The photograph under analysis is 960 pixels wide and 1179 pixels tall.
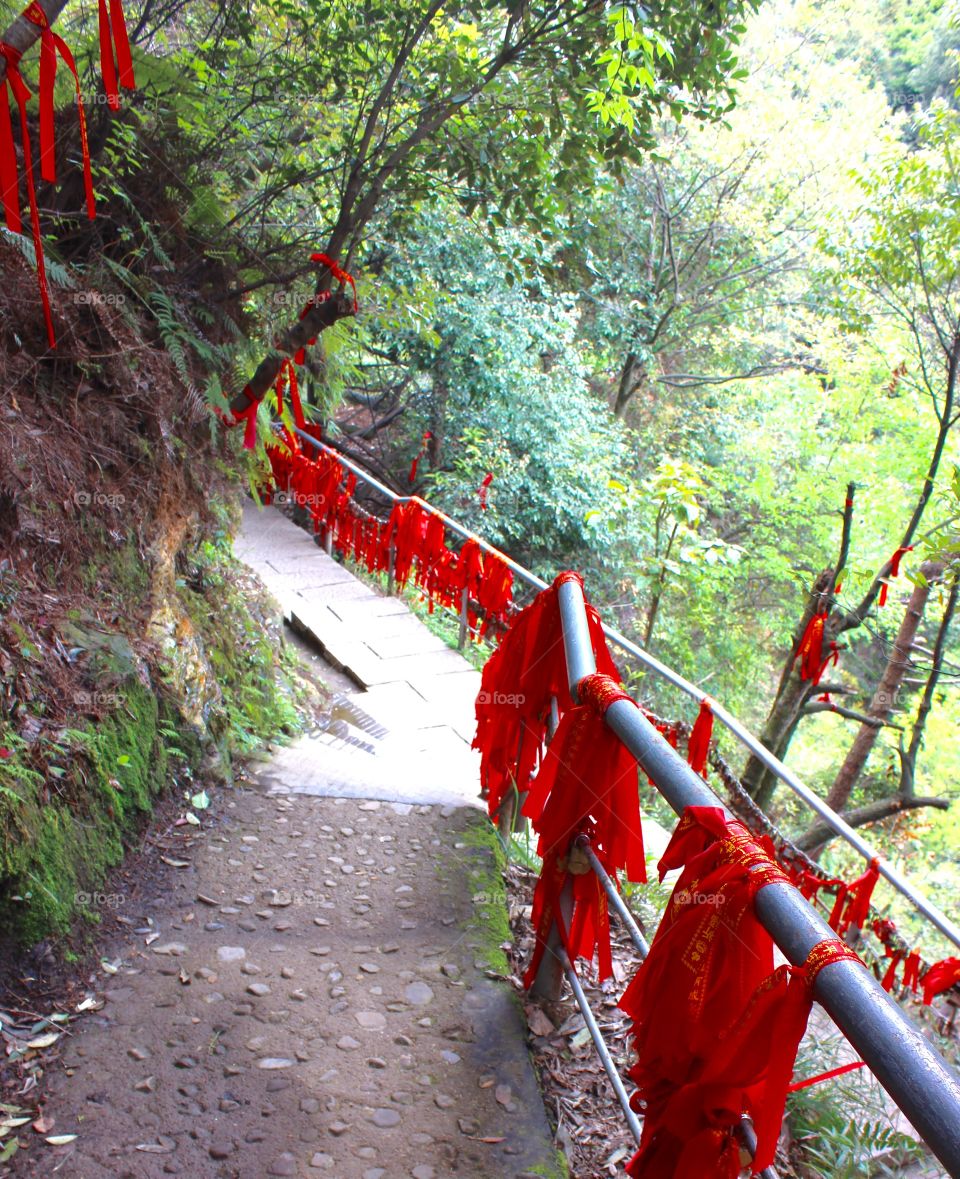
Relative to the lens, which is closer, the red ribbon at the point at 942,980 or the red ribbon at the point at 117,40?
the red ribbon at the point at 117,40

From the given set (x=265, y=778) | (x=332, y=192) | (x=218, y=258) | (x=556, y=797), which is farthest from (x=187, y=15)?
(x=556, y=797)

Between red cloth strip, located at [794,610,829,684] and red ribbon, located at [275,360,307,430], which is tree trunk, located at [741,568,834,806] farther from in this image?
red ribbon, located at [275,360,307,430]

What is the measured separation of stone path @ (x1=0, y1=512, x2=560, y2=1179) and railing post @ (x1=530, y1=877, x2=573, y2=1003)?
0.12 metres

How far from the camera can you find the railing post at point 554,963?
2387 millimetres

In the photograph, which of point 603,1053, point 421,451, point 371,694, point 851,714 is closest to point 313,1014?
point 603,1053

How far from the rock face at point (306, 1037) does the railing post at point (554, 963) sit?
0.13m

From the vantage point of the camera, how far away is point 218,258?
532 centimetres

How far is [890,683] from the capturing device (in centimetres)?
983

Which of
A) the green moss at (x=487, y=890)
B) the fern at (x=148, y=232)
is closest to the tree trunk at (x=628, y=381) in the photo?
the fern at (x=148, y=232)

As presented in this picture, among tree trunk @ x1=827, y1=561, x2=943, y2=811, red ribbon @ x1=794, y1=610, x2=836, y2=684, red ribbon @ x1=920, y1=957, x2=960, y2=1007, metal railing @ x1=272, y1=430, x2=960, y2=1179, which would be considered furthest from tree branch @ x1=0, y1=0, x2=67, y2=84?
red ribbon @ x1=794, y1=610, x2=836, y2=684

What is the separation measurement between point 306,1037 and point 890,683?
A: 29.1 feet

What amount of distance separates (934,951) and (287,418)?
48.5 feet

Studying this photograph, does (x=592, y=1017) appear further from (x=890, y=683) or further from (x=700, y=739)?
(x=890, y=683)

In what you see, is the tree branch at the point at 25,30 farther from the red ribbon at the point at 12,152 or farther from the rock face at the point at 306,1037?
the rock face at the point at 306,1037
